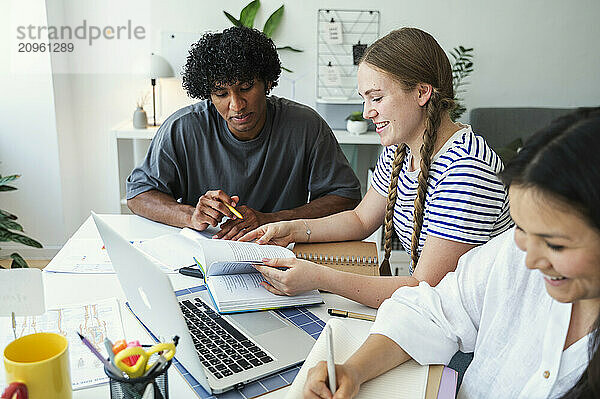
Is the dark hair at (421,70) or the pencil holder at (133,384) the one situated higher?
the dark hair at (421,70)

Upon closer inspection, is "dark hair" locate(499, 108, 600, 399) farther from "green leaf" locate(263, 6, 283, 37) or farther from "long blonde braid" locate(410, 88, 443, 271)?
"green leaf" locate(263, 6, 283, 37)

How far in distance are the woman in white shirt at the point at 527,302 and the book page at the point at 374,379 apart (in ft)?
0.05

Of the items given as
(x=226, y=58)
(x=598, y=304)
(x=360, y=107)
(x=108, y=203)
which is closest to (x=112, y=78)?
(x=108, y=203)

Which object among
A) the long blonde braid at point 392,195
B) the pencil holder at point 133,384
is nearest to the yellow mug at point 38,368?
the pencil holder at point 133,384

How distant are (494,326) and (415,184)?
551 mm

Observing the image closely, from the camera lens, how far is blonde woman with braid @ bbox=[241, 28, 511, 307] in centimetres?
127

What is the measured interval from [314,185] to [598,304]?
3.98ft

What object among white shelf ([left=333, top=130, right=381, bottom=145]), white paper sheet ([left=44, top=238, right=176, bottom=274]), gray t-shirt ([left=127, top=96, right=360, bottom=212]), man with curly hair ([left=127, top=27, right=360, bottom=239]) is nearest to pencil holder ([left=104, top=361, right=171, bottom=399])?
white paper sheet ([left=44, top=238, right=176, bottom=274])

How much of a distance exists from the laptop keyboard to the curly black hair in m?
0.84

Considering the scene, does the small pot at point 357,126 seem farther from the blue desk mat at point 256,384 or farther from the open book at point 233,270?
the blue desk mat at point 256,384

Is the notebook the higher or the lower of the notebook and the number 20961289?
the lower

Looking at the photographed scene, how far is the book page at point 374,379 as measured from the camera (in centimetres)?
93

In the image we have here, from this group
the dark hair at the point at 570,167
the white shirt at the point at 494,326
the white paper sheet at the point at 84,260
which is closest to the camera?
the dark hair at the point at 570,167

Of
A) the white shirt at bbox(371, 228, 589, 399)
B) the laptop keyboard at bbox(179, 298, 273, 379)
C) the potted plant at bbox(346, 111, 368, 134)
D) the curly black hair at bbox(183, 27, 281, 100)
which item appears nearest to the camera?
the white shirt at bbox(371, 228, 589, 399)
